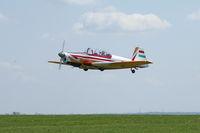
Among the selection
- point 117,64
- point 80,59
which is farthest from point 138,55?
point 80,59

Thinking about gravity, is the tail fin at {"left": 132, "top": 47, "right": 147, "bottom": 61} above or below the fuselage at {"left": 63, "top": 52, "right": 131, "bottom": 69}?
above

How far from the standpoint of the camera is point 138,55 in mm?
55000

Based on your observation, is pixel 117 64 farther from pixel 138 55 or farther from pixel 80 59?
pixel 138 55

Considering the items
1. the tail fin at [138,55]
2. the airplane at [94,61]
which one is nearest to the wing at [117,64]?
the airplane at [94,61]

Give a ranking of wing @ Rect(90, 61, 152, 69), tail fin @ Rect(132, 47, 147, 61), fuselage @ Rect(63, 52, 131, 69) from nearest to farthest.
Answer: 1. wing @ Rect(90, 61, 152, 69)
2. fuselage @ Rect(63, 52, 131, 69)
3. tail fin @ Rect(132, 47, 147, 61)

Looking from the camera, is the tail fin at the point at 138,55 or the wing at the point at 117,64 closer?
the wing at the point at 117,64

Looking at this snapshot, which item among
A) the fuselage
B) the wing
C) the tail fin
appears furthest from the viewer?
the tail fin

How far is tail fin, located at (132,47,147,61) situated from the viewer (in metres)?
54.8

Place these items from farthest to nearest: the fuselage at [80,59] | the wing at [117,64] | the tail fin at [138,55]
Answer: the tail fin at [138,55], the fuselage at [80,59], the wing at [117,64]

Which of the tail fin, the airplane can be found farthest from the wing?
the tail fin

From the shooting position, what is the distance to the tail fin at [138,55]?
54844mm

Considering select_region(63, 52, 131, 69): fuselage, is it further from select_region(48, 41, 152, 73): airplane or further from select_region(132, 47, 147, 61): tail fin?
select_region(132, 47, 147, 61): tail fin

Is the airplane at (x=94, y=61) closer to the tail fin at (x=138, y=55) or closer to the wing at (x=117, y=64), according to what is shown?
the wing at (x=117, y=64)
